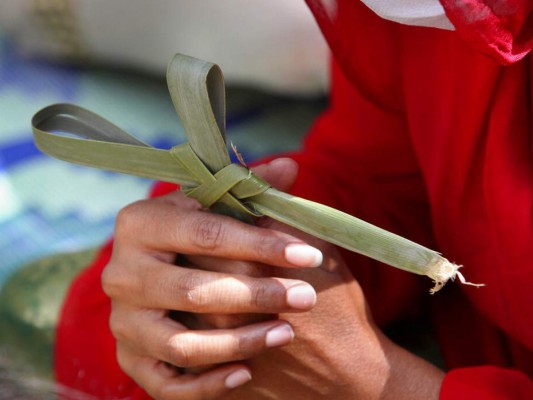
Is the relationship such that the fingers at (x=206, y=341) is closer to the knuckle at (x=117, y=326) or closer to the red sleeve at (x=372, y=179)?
the knuckle at (x=117, y=326)

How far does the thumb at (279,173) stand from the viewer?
1.85 ft

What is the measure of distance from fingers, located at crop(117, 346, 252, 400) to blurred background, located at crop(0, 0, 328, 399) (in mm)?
297

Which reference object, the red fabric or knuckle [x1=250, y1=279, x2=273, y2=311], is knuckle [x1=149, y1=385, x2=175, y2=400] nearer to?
knuckle [x1=250, y1=279, x2=273, y2=311]

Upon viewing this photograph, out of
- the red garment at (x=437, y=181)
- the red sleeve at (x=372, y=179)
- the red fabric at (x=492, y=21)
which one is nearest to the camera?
the red fabric at (x=492, y=21)

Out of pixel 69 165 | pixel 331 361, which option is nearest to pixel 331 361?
pixel 331 361

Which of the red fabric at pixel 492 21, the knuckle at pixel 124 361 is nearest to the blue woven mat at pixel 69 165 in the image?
the knuckle at pixel 124 361

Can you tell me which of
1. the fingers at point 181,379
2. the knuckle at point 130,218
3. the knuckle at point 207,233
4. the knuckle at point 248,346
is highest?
the knuckle at point 207,233

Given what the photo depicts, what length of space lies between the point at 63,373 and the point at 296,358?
331 millimetres

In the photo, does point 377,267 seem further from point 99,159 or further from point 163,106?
point 163,106

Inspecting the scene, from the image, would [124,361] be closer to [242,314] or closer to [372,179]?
[242,314]

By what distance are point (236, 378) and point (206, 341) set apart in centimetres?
3

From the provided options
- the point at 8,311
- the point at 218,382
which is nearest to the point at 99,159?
the point at 218,382

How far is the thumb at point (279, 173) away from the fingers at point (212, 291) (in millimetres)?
71

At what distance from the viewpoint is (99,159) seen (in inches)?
21.6
